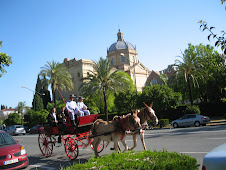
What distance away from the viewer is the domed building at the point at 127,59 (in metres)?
71.9

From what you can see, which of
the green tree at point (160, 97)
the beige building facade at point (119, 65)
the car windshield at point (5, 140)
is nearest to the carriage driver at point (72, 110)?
the car windshield at point (5, 140)

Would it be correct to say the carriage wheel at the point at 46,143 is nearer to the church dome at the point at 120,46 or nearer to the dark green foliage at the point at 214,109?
the dark green foliage at the point at 214,109

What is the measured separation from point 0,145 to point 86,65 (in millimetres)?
54630

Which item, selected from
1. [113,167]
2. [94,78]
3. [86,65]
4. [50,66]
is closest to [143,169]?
[113,167]

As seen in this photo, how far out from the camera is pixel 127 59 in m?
72.2

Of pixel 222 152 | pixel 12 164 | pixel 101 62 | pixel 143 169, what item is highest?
pixel 101 62

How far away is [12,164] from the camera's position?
7.58 metres

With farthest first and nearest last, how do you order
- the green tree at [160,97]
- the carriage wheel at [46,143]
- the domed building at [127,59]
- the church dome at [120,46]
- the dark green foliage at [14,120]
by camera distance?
the church dome at [120,46] < the domed building at [127,59] < the dark green foliage at [14,120] < the green tree at [160,97] < the carriage wheel at [46,143]

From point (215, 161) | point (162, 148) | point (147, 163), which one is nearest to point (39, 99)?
point (162, 148)

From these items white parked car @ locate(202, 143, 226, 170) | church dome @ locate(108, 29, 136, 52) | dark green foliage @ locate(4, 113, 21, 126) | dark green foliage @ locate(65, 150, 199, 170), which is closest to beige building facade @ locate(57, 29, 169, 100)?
church dome @ locate(108, 29, 136, 52)

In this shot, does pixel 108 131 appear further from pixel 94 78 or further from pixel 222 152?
pixel 94 78

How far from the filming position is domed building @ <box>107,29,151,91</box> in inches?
2830

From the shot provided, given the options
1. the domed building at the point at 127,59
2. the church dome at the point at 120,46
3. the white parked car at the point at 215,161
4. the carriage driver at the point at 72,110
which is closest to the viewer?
the white parked car at the point at 215,161

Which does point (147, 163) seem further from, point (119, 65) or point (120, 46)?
point (120, 46)
